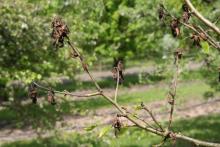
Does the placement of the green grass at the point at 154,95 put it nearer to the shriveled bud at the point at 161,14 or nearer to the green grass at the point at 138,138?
the green grass at the point at 138,138

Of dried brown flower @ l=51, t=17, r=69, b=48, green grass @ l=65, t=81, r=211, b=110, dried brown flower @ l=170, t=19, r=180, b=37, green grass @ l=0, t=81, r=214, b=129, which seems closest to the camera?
dried brown flower @ l=51, t=17, r=69, b=48

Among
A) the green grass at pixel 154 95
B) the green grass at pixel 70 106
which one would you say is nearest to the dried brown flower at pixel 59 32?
the green grass at pixel 70 106

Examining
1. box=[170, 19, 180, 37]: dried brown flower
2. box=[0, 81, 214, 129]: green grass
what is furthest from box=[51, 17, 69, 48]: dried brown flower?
box=[0, 81, 214, 129]: green grass

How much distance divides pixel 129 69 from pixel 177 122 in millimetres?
27533

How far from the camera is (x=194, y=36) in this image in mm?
2973

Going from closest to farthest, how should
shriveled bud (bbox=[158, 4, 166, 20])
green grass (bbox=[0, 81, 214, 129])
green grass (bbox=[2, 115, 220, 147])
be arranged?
1. shriveled bud (bbox=[158, 4, 166, 20])
2. green grass (bbox=[0, 81, 214, 129])
3. green grass (bbox=[2, 115, 220, 147])

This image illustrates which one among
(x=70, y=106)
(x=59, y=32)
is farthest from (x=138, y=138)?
(x=59, y=32)

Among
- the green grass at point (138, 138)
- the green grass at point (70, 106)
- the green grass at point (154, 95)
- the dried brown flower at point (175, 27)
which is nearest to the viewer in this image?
the dried brown flower at point (175, 27)

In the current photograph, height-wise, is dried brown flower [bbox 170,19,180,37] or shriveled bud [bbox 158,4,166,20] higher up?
shriveled bud [bbox 158,4,166,20]

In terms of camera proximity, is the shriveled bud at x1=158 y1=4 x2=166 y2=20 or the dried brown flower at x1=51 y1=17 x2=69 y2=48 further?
the shriveled bud at x1=158 y1=4 x2=166 y2=20

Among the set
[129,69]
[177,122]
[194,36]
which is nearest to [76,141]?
[177,122]

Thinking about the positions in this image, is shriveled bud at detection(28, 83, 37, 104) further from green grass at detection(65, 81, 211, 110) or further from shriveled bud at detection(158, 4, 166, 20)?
green grass at detection(65, 81, 211, 110)

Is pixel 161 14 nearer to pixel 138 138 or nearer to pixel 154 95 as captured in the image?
pixel 138 138

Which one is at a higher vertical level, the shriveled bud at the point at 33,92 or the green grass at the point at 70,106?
the shriveled bud at the point at 33,92
